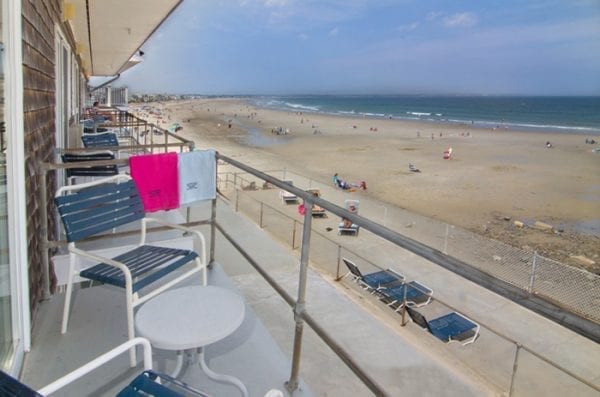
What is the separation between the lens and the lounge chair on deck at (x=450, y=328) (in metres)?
6.84

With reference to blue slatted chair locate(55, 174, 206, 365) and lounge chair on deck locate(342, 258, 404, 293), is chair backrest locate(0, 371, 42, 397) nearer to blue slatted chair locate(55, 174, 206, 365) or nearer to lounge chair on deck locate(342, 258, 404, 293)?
blue slatted chair locate(55, 174, 206, 365)

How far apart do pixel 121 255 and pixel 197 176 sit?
3.92 ft

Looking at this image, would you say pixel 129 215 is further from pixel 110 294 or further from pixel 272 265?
pixel 272 265

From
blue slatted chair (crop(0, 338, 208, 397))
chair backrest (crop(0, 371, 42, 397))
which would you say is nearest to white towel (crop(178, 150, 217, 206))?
blue slatted chair (crop(0, 338, 208, 397))

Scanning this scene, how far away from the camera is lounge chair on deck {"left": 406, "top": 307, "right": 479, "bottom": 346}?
22.4 feet

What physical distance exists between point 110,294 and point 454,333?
221 inches

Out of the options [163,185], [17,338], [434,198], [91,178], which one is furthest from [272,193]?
[17,338]

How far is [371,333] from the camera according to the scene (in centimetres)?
420

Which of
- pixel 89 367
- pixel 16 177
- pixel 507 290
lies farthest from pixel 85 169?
pixel 507 290

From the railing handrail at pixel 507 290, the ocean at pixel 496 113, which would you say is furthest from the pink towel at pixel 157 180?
the ocean at pixel 496 113

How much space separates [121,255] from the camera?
2.65 meters

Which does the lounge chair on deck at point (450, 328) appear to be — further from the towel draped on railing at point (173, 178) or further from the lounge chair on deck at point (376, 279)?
the towel draped on railing at point (173, 178)

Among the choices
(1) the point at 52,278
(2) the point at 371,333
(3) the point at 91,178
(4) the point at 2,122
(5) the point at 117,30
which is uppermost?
(5) the point at 117,30

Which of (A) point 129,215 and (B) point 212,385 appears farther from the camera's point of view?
(A) point 129,215
